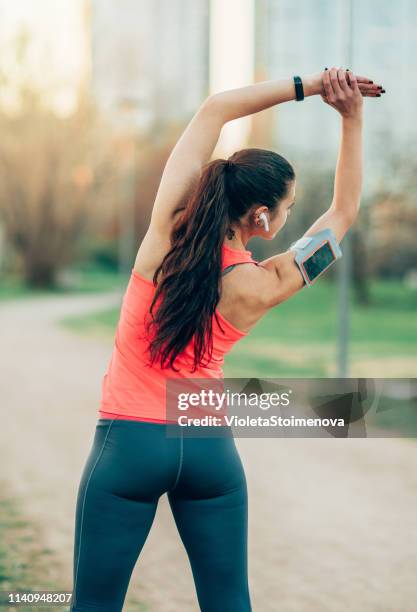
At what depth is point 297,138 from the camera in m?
29.4

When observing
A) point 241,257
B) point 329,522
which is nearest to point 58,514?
point 329,522

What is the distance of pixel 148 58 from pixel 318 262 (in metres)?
43.5

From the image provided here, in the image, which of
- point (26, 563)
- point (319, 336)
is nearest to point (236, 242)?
point (26, 563)

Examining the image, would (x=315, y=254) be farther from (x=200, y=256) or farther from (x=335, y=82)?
(x=335, y=82)

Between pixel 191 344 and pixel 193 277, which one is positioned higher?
pixel 193 277

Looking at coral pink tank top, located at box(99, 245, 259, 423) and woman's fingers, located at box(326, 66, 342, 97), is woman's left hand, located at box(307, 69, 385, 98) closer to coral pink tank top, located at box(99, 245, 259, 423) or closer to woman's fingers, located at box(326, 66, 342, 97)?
woman's fingers, located at box(326, 66, 342, 97)

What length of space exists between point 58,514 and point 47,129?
108 feet

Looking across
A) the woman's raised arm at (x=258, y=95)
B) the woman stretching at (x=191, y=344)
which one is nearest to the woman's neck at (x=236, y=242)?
the woman stretching at (x=191, y=344)

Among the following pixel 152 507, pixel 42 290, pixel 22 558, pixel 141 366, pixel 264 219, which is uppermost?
pixel 264 219

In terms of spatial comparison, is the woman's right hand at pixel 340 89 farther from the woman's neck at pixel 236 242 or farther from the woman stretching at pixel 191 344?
the woman's neck at pixel 236 242

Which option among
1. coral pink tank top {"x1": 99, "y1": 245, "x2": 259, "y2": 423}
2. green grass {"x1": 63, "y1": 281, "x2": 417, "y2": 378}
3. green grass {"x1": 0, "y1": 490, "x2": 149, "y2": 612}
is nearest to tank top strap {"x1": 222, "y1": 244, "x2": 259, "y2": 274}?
coral pink tank top {"x1": 99, "y1": 245, "x2": 259, "y2": 423}

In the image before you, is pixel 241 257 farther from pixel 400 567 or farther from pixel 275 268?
pixel 400 567

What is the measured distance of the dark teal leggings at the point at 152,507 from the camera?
83.7 inches

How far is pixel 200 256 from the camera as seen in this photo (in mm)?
2109
